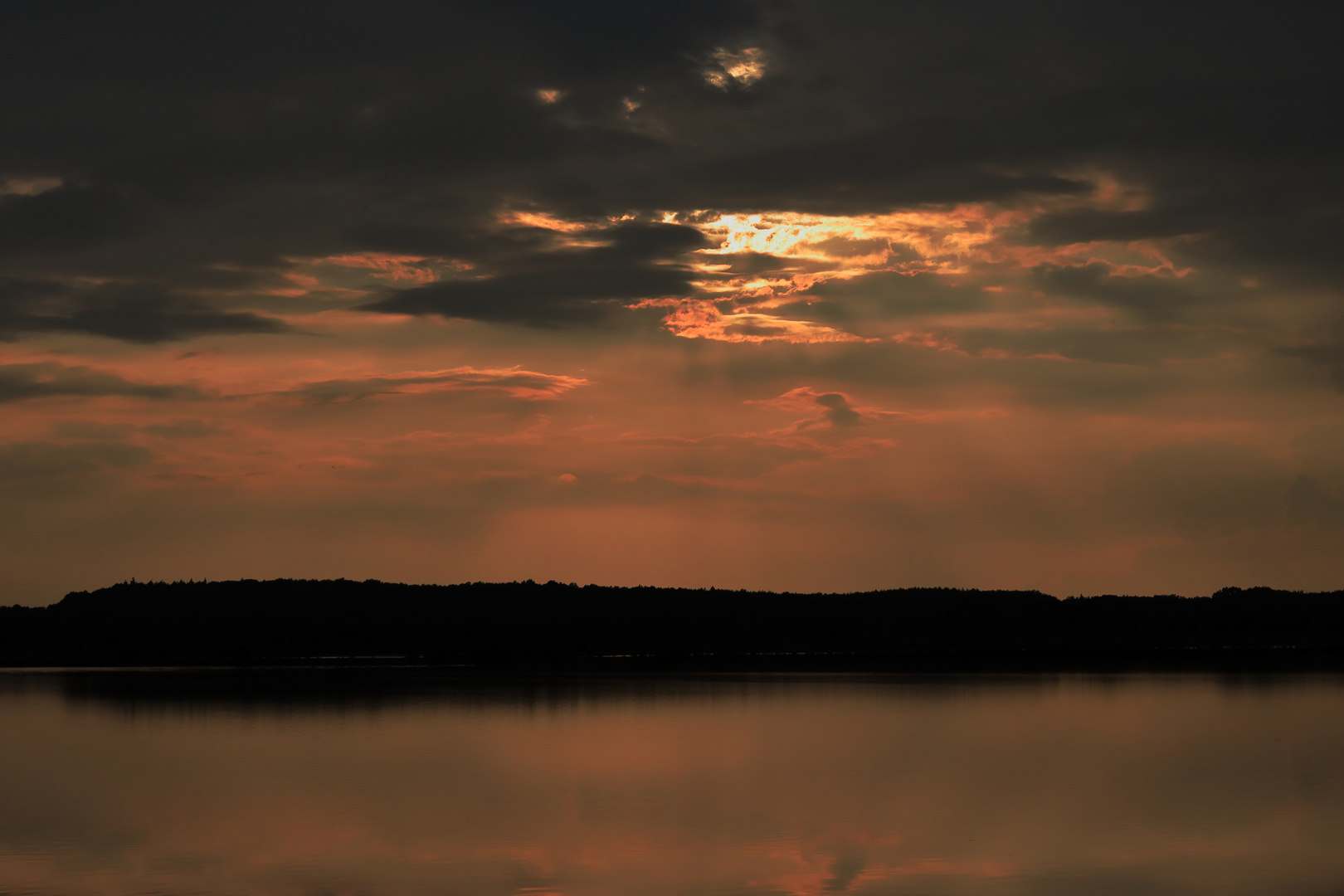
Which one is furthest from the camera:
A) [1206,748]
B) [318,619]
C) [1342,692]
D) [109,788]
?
[318,619]

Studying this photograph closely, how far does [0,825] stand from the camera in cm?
2648

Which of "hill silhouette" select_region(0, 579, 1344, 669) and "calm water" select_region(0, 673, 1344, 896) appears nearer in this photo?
"calm water" select_region(0, 673, 1344, 896)

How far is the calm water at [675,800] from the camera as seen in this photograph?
21.6m

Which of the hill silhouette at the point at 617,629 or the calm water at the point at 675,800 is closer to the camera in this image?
the calm water at the point at 675,800

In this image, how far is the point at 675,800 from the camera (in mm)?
29656

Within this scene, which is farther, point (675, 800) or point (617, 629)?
point (617, 629)

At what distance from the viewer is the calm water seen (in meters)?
21.6

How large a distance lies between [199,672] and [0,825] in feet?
231

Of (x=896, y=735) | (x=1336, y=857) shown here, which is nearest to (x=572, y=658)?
(x=896, y=735)

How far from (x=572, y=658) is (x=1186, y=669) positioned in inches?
1810

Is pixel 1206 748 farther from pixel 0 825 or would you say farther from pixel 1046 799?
pixel 0 825

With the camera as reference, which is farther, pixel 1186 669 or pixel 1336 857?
pixel 1186 669

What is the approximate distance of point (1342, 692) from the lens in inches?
2472

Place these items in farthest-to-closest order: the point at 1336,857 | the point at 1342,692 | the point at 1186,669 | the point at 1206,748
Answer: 1. the point at 1186,669
2. the point at 1342,692
3. the point at 1206,748
4. the point at 1336,857
